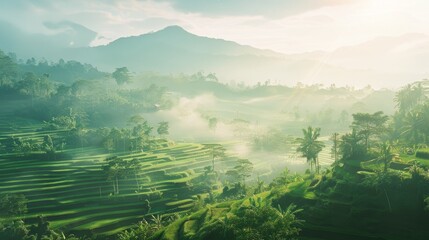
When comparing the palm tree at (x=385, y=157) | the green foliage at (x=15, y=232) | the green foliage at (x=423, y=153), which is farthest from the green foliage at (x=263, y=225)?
the green foliage at (x=15, y=232)

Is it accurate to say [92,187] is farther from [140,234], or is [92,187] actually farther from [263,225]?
[263,225]

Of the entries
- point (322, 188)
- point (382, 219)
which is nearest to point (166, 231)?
point (322, 188)

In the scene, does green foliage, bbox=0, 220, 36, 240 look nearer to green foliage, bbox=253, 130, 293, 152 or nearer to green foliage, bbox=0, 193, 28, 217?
green foliage, bbox=0, 193, 28, 217

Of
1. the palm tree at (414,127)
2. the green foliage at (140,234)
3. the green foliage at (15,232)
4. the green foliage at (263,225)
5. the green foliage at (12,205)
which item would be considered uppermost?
the palm tree at (414,127)

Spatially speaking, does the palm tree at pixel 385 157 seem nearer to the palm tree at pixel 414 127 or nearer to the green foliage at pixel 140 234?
the palm tree at pixel 414 127

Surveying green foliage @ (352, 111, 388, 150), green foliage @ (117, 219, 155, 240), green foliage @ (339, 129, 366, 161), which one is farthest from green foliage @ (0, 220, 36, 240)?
green foliage @ (352, 111, 388, 150)

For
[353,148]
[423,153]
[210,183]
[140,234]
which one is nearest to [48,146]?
[210,183]

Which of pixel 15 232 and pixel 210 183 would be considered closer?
pixel 15 232

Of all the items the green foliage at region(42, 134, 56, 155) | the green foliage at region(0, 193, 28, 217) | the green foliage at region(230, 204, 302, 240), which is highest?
the green foliage at region(42, 134, 56, 155)

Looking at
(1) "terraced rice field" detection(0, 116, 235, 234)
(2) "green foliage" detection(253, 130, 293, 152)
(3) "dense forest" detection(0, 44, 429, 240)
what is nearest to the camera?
(3) "dense forest" detection(0, 44, 429, 240)
